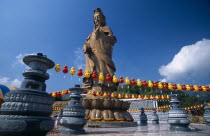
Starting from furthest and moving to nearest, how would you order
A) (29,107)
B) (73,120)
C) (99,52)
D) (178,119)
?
(99,52) < (178,119) < (73,120) < (29,107)

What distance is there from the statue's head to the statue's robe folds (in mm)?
706

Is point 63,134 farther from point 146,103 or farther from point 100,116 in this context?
point 146,103

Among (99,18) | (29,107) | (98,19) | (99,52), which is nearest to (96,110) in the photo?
(99,52)

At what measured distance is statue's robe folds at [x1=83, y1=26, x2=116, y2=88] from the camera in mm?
12734

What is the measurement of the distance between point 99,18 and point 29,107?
13286mm

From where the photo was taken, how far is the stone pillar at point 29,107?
2.60 meters

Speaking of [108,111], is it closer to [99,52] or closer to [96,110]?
[96,110]

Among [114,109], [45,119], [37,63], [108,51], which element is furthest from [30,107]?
[108,51]

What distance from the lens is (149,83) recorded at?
9086 mm

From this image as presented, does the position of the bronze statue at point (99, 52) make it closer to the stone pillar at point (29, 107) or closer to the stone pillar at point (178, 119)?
the stone pillar at point (178, 119)

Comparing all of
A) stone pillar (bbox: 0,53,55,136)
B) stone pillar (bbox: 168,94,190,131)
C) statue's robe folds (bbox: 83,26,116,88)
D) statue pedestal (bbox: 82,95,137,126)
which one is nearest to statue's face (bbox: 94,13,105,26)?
statue's robe folds (bbox: 83,26,116,88)

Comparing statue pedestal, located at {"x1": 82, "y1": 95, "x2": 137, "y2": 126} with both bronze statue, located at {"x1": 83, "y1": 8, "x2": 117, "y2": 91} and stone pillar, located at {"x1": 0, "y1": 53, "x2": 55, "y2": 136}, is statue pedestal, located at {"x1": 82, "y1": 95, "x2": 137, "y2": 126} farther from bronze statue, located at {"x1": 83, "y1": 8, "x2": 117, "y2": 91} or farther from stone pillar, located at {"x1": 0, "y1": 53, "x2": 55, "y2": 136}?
stone pillar, located at {"x1": 0, "y1": 53, "x2": 55, "y2": 136}

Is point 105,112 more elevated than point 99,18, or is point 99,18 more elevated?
point 99,18

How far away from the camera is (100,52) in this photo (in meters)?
13.4
